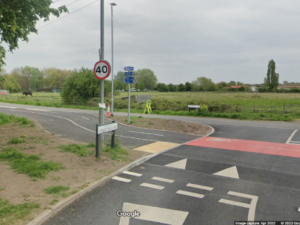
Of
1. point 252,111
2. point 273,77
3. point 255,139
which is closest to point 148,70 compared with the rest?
point 273,77

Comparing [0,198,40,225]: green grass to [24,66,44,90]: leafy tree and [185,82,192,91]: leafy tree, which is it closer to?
[185,82,192,91]: leafy tree

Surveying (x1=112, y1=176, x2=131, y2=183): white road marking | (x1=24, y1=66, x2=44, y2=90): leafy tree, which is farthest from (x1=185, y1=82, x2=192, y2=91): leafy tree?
(x1=112, y1=176, x2=131, y2=183): white road marking

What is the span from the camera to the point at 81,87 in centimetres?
3466

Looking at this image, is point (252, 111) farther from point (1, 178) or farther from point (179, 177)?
point (1, 178)

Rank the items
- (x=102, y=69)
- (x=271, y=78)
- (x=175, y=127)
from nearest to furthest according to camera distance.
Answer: (x=102, y=69) → (x=175, y=127) → (x=271, y=78)

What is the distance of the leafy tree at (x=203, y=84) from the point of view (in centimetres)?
8937

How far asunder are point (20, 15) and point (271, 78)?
8511cm

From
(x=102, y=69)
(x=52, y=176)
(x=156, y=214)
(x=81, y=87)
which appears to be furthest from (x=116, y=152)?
(x=81, y=87)

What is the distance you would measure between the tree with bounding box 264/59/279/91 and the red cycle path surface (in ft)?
253

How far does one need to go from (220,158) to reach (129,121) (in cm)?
981

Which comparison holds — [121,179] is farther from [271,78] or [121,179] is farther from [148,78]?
[148,78]

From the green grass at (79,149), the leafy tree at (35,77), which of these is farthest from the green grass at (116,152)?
the leafy tree at (35,77)

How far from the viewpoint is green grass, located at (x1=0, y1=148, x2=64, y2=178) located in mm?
6360

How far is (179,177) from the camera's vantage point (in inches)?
262
